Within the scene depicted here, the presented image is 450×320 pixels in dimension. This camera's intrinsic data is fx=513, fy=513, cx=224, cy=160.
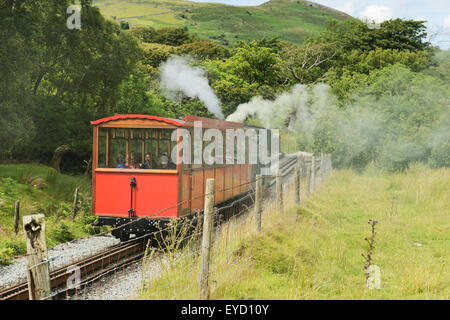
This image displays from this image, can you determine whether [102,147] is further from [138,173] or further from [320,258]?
[320,258]

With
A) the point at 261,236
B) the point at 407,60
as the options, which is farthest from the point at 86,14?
the point at 407,60

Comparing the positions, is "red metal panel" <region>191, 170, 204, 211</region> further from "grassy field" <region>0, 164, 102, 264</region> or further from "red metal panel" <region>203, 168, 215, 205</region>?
"grassy field" <region>0, 164, 102, 264</region>

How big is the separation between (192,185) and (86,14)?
15.6m

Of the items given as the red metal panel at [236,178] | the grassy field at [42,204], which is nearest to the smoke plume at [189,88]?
the grassy field at [42,204]

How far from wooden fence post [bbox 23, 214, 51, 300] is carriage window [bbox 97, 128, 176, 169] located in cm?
616

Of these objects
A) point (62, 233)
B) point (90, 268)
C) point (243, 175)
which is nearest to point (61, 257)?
point (90, 268)

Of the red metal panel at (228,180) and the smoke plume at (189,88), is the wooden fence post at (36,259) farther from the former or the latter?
the smoke plume at (189,88)

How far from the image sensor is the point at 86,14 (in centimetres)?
2358

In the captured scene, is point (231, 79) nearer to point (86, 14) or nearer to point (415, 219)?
point (86, 14)

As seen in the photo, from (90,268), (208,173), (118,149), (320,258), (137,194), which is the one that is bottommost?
(90,268)
